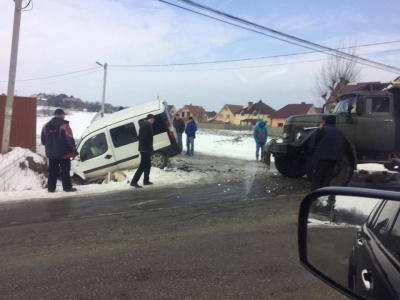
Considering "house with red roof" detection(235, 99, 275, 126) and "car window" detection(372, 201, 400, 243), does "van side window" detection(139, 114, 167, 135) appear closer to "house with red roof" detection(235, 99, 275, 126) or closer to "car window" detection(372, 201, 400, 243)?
"car window" detection(372, 201, 400, 243)

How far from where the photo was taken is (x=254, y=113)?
281 feet

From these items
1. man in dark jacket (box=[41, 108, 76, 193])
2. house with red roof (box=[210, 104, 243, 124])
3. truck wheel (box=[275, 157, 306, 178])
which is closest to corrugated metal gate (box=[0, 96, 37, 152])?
man in dark jacket (box=[41, 108, 76, 193])

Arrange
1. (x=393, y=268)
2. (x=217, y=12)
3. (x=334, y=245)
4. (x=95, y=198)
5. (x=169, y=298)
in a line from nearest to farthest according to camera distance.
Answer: (x=393, y=268)
(x=334, y=245)
(x=169, y=298)
(x=95, y=198)
(x=217, y=12)

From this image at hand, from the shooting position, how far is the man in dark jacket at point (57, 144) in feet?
27.7

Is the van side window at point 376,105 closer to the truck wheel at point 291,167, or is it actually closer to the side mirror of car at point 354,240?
the truck wheel at point 291,167

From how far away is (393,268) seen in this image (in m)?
1.38

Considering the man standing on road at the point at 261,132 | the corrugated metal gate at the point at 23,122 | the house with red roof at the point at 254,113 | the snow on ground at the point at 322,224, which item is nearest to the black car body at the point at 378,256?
the snow on ground at the point at 322,224

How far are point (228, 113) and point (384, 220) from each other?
99.7 meters

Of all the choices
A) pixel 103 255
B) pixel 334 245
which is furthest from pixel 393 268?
pixel 103 255

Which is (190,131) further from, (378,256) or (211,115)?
(211,115)

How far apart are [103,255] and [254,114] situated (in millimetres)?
82817

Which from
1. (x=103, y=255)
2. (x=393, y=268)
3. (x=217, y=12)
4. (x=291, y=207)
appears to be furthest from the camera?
(x=217, y=12)

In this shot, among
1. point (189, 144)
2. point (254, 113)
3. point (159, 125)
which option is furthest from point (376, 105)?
point (254, 113)

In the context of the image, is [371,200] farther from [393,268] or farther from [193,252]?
[193,252]
